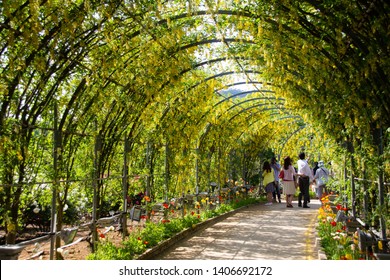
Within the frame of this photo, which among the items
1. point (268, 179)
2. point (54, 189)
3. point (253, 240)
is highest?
point (268, 179)

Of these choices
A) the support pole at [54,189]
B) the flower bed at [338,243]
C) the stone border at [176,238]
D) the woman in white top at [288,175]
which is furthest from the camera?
the woman in white top at [288,175]

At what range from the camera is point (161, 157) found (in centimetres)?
786

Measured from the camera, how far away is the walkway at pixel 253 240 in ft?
18.2

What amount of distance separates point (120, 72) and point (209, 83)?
268 centimetres

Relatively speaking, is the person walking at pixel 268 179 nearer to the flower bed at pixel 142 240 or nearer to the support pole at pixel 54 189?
Answer: the flower bed at pixel 142 240

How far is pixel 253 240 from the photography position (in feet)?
21.7

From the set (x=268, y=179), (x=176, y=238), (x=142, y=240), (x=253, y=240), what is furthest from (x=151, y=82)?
(x=268, y=179)

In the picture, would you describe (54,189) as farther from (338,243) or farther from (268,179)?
(268,179)

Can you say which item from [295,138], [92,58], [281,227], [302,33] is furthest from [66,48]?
[295,138]

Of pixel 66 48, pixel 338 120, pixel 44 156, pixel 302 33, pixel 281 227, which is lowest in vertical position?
pixel 281 227

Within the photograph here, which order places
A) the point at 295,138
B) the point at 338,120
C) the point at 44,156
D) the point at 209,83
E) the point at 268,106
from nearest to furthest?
the point at 44,156
the point at 338,120
the point at 209,83
the point at 268,106
the point at 295,138

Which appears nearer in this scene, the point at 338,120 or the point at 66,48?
the point at 66,48

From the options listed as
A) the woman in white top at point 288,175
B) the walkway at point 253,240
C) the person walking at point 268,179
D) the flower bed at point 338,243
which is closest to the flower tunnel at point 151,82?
the flower bed at point 338,243
